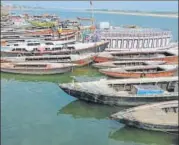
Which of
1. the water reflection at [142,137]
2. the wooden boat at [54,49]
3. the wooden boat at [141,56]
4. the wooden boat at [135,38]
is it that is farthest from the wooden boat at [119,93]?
the wooden boat at [135,38]

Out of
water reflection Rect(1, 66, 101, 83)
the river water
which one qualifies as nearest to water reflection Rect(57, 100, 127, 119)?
the river water

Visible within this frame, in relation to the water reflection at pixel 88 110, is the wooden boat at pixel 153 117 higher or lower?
higher

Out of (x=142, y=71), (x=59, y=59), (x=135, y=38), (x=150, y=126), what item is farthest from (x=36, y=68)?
(x=150, y=126)

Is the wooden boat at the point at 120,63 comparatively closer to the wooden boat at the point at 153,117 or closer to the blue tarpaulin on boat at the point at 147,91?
the blue tarpaulin on boat at the point at 147,91

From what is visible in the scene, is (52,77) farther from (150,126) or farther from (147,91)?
(150,126)

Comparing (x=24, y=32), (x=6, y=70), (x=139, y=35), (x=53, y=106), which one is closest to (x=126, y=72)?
(x=53, y=106)

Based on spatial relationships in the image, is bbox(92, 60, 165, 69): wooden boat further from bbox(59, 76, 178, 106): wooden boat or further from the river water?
bbox(59, 76, 178, 106): wooden boat

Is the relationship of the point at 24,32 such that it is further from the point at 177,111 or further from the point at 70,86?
the point at 177,111
